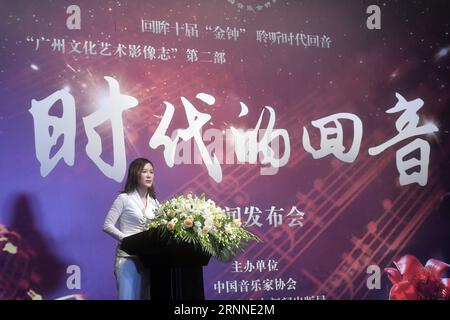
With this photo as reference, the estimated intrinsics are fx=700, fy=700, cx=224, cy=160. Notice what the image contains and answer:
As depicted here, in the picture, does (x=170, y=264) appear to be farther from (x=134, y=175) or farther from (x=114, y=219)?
(x=134, y=175)

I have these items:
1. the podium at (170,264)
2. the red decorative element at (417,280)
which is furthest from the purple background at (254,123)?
the podium at (170,264)

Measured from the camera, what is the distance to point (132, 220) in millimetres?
4254

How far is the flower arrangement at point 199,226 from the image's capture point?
3527 millimetres

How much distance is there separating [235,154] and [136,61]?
0.97 metres

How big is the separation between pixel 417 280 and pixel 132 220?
94.3 inches

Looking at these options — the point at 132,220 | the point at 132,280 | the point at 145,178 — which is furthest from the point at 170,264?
the point at 145,178

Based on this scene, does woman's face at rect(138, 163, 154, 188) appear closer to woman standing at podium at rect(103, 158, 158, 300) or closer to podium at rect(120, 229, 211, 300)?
woman standing at podium at rect(103, 158, 158, 300)

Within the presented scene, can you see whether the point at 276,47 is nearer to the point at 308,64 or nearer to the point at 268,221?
the point at 308,64

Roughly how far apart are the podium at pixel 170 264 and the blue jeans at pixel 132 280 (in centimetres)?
39

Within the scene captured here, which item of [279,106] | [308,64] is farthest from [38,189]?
[308,64]

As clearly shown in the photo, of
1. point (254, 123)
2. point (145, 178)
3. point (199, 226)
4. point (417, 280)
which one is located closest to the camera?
point (199, 226)

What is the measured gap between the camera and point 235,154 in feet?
16.7

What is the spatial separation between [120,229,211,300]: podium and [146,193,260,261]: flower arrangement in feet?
0.14

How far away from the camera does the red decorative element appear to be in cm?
533
